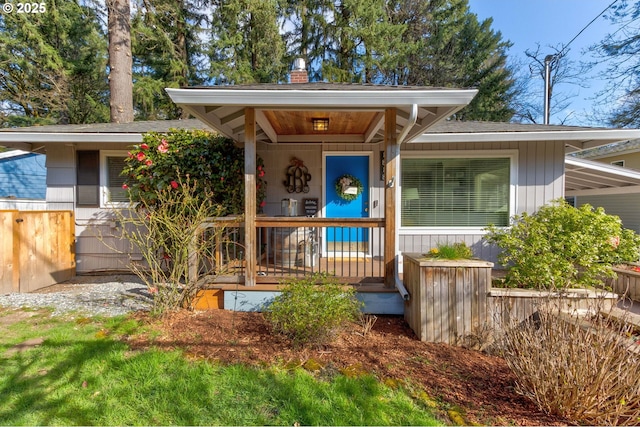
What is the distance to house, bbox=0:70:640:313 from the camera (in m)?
4.68

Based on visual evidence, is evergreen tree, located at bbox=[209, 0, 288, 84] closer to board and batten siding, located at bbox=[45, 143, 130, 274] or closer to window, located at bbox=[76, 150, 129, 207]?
window, located at bbox=[76, 150, 129, 207]

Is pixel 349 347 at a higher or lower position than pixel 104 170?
lower

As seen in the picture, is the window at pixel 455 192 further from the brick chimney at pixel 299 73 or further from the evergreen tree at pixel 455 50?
the evergreen tree at pixel 455 50

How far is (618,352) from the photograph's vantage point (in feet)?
6.78

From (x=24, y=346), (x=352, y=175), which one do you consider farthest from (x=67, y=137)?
(x=352, y=175)

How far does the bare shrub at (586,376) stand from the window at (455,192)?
3415 millimetres

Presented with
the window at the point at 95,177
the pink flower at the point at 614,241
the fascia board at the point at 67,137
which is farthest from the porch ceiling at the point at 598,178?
the window at the point at 95,177

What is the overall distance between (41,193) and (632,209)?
2008 cm

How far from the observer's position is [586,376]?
6.50 feet

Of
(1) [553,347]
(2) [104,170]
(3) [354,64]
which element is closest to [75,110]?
(2) [104,170]

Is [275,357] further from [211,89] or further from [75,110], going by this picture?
[75,110]

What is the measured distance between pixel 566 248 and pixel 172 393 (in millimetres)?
4336

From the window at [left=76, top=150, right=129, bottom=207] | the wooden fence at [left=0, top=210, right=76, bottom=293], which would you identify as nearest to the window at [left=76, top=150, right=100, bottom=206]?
the window at [left=76, top=150, right=129, bottom=207]

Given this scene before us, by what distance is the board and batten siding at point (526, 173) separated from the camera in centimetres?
516
